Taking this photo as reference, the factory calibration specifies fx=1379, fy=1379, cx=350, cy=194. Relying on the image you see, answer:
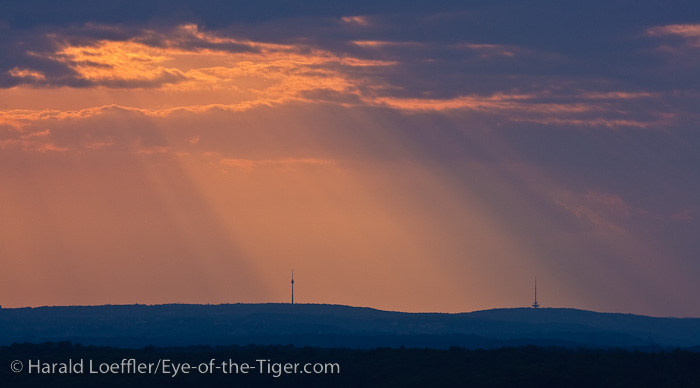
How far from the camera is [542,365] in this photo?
5477 inches

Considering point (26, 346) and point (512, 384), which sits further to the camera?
point (26, 346)

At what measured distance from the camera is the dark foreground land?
443 feet

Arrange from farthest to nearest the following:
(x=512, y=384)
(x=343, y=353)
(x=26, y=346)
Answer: (x=26, y=346) < (x=343, y=353) < (x=512, y=384)

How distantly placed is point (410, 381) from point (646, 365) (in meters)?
23.8

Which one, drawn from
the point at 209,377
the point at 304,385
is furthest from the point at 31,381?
the point at 304,385

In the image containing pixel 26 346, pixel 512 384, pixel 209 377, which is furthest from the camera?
pixel 26 346

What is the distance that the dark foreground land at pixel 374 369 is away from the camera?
5315 inches

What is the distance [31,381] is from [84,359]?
8.61m

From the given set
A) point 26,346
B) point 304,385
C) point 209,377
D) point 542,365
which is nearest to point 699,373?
point 542,365

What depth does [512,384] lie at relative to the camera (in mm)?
133500

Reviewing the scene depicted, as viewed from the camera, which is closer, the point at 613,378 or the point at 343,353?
the point at 613,378

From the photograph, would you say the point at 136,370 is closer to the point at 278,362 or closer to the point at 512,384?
the point at 278,362

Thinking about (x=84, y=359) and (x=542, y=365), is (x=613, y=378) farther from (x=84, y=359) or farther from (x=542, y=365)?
(x=84, y=359)

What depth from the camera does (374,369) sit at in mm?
150625
